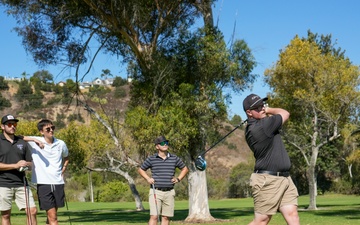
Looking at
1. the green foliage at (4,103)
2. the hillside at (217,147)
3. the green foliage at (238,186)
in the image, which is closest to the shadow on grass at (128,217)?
the green foliage at (238,186)

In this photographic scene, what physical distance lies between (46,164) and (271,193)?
166 inches

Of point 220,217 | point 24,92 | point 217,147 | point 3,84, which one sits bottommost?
point 220,217

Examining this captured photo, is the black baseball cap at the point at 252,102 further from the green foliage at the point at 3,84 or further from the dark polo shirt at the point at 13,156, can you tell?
the green foliage at the point at 3,84

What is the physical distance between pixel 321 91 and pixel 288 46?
10.3ft

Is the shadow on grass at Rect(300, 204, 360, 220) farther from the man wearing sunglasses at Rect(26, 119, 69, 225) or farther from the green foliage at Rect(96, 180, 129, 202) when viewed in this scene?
the green foliage at Rect(96, 180, 129, 202)

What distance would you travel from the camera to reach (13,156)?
34.7 feet

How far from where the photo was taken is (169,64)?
25438 millimetres

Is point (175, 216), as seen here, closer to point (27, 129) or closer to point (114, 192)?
point (27, 129)

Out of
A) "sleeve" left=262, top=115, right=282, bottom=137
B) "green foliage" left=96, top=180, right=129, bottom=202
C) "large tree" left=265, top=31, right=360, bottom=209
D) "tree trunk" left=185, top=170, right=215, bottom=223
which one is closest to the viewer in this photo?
"sleeve" left=262, top=115, right=282, bottom=137

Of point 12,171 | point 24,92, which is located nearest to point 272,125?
point 12,171

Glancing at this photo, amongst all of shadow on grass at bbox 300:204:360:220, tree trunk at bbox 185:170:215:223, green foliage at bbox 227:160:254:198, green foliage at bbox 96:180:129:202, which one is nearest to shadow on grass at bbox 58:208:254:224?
tree trunk at bbox 185:170:215:223

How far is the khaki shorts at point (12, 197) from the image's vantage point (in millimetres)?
10640

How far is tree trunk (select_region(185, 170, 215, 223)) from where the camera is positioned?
25.9 m

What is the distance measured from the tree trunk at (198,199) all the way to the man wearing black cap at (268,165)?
57.5 ft
